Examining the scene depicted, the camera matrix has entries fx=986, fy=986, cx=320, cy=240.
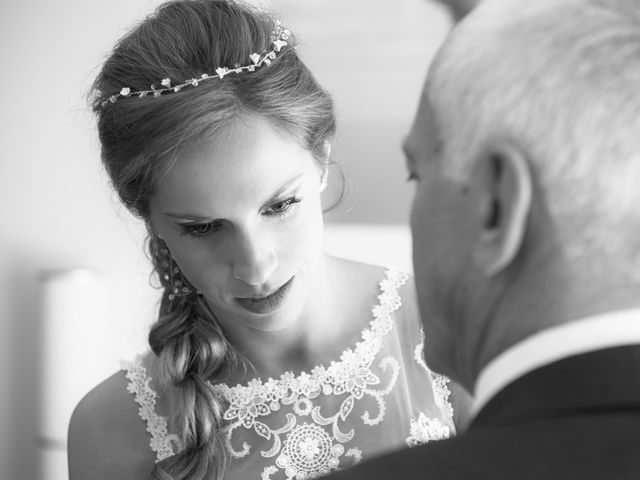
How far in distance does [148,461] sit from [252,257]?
1.80 feet

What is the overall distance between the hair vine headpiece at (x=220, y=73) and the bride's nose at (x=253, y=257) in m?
0.30

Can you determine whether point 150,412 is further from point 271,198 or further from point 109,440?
point 271,198

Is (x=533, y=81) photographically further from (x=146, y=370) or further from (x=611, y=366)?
(x=146, y=370)

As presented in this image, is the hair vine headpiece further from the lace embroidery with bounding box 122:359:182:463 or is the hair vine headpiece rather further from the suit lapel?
the suit lapel

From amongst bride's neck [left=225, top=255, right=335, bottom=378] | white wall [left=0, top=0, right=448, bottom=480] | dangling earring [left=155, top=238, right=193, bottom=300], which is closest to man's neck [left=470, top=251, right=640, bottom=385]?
bride's neck [left=225, top=255, right=335, bottom=378]

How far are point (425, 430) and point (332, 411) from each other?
197mm

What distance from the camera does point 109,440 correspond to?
201 cm

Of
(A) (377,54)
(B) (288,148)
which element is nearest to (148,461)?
(B) (288,148)

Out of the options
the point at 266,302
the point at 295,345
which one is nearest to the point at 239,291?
the point at 266,302

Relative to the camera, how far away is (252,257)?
5.65 ft

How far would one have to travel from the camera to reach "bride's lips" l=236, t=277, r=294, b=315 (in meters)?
1.79

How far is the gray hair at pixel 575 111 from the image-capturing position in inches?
33.4

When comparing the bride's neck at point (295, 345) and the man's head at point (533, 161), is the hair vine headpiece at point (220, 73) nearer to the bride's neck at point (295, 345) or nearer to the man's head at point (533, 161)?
the bride's neck at point (295, 345)

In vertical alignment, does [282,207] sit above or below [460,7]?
below
